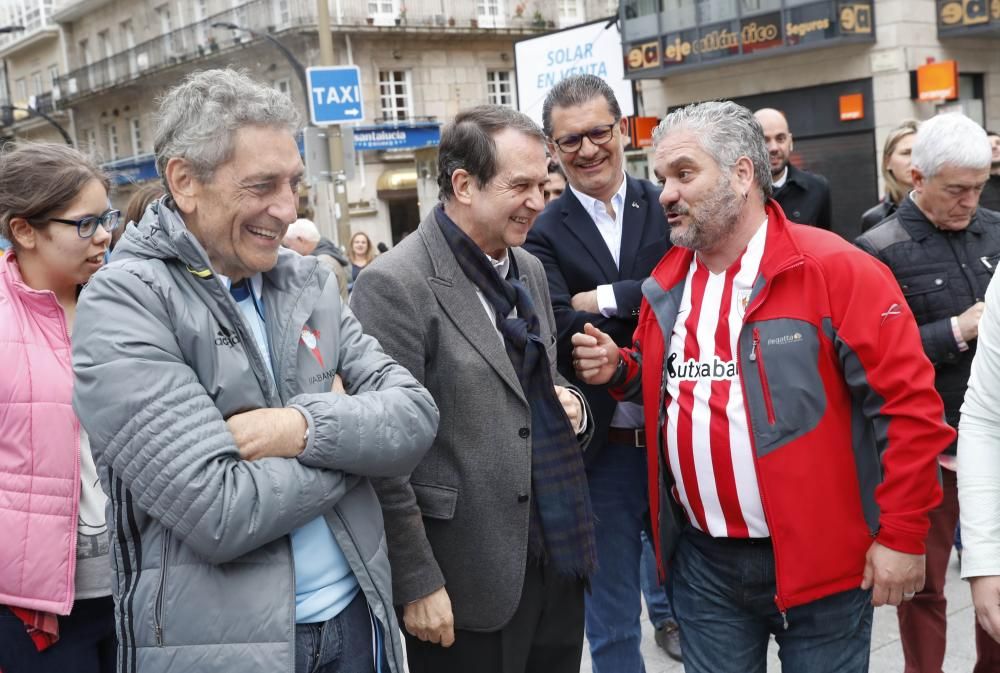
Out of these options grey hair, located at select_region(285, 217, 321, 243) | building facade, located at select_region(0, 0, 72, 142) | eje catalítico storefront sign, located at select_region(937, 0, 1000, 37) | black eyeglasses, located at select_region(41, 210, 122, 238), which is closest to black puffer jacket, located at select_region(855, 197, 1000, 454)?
black eyeglasses, located at select_region(41, 210, 122, 238)

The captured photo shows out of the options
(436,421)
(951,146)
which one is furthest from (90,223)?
(951,146)

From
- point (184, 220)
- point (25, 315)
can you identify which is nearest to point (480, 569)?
point (184, 220)

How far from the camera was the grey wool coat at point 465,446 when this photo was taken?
260cm

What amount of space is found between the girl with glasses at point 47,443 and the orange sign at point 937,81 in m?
15.6

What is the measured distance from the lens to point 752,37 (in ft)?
59.2

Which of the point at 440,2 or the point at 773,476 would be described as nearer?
the point at 773,476

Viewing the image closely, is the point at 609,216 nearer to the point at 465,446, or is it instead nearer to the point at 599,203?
the point at 599,203

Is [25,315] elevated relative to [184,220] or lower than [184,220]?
lower

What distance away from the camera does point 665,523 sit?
2758mm

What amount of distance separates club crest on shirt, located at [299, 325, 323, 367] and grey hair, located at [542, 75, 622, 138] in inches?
60.4

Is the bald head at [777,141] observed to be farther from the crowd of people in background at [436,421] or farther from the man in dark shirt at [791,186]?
the crowd of people in background at [436,421]

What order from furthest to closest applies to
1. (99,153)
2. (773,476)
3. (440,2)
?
(440,2)
(99,153)
(773,476)

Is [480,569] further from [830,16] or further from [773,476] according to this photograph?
[830,16]

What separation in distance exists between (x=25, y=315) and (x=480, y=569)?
4.58 ft
